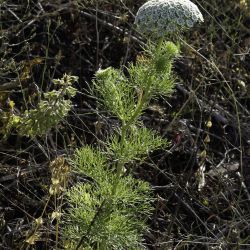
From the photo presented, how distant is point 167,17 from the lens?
2154 mm

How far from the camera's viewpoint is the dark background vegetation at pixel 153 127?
10.6 ft

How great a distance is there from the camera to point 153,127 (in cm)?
367

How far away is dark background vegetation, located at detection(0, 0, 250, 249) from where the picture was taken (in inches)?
128

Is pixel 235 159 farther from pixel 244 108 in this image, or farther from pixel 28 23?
pixel 28 23

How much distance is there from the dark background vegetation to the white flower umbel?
815 millimetres

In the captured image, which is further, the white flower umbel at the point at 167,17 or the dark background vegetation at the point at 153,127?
the dark background vegetation at the point at 153,127

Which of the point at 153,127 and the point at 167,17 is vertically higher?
the point at 167,17

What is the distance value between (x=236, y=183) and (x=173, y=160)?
47cm

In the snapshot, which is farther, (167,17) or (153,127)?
(153,127)

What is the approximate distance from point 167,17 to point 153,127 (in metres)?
1.58

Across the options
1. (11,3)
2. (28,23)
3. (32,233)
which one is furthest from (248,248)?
(11,3)

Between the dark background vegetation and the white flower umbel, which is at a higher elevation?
the white flower umbel

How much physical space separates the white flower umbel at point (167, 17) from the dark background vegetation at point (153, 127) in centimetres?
81

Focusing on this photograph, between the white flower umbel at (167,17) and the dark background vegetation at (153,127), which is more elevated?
the white flower umbel at (167,17)
